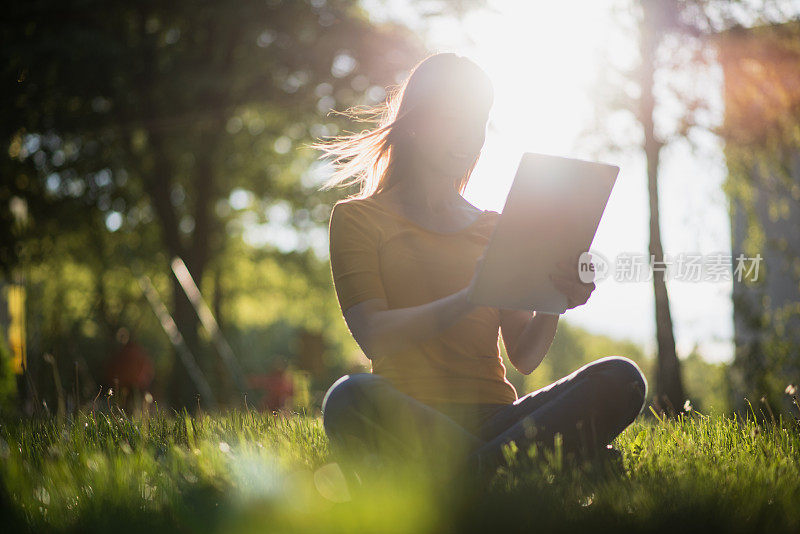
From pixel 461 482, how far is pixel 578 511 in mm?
386

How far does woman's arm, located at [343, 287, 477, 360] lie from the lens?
2.76 metres

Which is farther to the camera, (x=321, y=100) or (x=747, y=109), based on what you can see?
(x=321, y=100)

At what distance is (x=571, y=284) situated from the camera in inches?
114

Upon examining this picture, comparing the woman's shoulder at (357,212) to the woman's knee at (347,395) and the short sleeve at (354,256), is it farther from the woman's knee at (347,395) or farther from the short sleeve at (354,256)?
the woman's knee at (347,395)

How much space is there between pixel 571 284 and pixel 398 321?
2.13 feet

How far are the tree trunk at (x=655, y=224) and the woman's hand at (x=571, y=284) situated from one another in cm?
555

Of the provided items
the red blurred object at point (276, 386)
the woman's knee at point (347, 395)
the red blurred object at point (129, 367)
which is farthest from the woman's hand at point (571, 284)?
the red blurred object at point (276, 386)

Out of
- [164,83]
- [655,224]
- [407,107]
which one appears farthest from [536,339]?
[164,83]

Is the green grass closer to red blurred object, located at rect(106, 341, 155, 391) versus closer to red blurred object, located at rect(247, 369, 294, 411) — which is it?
red blurred object, located at rect(106, 341, 155, 391)

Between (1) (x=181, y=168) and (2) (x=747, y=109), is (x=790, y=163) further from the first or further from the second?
(1) (x=181, y=168)

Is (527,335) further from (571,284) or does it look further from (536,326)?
(571,284)

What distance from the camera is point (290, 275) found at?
69.5 ft

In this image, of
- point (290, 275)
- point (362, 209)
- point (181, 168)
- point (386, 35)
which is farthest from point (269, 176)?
point (362, 209)

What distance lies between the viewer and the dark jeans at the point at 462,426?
→ 2.78 meters
